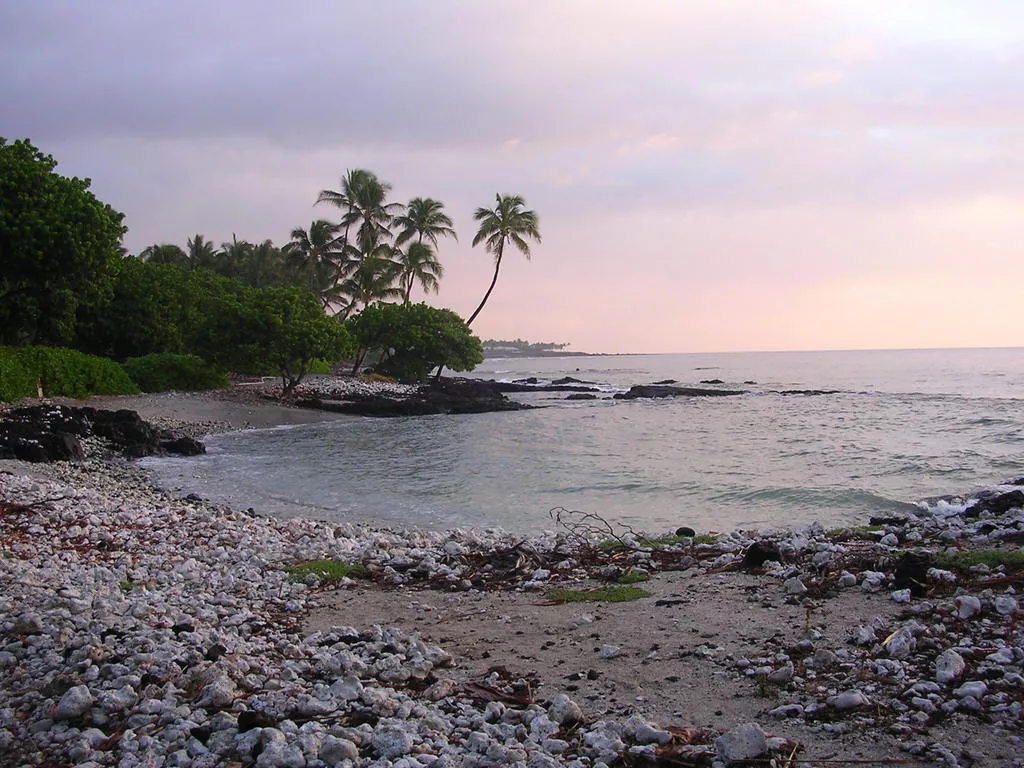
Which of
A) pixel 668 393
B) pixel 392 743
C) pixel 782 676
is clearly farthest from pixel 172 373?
pixel 782 676

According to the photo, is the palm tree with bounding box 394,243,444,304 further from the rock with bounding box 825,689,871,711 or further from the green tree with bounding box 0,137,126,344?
the rock with bounding box 825,689,871,711

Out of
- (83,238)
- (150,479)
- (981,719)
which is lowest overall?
(150,479)

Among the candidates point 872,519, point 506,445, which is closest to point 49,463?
point 506,445

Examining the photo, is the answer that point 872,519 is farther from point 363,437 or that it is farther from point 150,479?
point 363,437

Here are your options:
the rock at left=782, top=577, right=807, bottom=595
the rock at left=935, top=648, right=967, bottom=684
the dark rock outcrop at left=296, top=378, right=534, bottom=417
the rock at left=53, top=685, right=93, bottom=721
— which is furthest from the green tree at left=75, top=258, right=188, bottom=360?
the rock at left=935, top=648, right=967, bottom=684

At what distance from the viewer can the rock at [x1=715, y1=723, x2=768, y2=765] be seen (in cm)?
376

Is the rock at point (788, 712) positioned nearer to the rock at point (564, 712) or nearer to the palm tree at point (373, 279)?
the rock at point (564, 712)

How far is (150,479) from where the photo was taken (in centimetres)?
1781

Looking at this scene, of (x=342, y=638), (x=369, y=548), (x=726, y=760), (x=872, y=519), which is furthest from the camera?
(x=872, y=519)

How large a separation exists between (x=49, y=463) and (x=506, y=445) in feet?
45.6

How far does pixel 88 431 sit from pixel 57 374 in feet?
30.1

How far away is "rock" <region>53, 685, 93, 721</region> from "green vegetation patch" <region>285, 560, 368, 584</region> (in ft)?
12.5

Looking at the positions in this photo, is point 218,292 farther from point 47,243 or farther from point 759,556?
point 759,556

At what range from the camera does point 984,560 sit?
677cm
